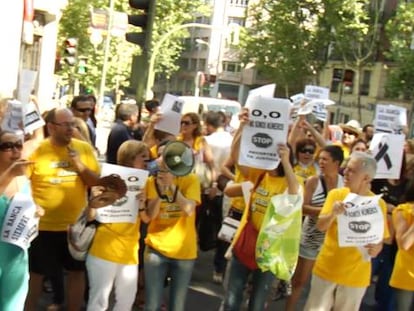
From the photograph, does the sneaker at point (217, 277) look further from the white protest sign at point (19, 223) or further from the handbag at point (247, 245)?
the white protest sign at point (19, 223)

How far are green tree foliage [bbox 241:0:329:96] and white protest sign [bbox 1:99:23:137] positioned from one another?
118ft

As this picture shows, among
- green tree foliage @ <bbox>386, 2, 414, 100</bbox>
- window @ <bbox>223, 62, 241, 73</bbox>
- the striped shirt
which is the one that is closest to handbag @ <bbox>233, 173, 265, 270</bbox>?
the striped shirt

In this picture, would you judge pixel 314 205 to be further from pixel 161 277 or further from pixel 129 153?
pixel 129 153

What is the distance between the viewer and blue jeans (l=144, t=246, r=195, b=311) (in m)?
4.84

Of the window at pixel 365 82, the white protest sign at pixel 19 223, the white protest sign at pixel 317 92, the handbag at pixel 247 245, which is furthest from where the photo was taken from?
the window at pixel 365 82

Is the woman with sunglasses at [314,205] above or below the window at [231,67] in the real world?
below

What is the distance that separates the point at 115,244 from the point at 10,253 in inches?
32.0

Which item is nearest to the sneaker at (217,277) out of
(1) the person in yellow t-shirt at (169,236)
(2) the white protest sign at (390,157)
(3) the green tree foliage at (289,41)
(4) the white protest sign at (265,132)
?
(2) the white protest sign at (390,157)

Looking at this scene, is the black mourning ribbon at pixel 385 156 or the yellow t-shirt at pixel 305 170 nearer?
the black mourning ribbon at pixel 385 156

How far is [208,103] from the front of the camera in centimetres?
2419

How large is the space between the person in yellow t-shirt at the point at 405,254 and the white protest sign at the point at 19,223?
254 cm

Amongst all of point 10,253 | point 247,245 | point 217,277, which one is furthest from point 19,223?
point 217,277

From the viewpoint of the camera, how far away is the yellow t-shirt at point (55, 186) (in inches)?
198

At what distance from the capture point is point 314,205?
5617mm
